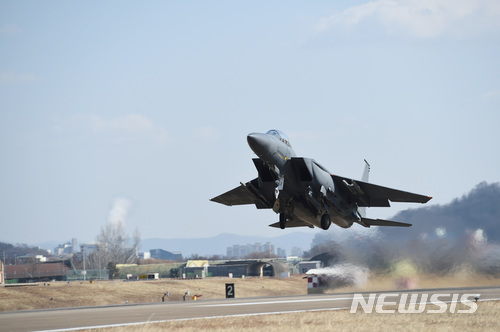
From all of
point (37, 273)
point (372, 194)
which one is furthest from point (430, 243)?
point (37, 273)

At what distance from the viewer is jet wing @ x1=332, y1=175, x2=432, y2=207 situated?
33.1 m

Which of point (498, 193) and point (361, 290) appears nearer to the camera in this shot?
point (361, 290)

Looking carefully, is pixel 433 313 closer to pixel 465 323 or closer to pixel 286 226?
pixel 465 323

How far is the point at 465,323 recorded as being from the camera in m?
21.3

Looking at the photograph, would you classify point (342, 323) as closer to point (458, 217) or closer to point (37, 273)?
point (458, 217)

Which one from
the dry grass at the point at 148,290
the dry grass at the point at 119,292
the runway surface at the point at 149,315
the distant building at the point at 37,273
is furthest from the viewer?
the distant building at the point at 37,273

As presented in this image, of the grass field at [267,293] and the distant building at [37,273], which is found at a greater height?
the distant building at [37,273]

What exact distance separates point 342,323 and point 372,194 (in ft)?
44.3

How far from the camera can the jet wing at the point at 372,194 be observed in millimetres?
33062

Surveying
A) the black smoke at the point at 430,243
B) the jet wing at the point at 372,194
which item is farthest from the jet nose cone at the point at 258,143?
the black smoke at the point at 430,243

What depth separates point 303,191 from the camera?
30969 mm

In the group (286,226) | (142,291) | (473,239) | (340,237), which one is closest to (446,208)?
(473,239)

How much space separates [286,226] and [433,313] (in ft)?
34.3

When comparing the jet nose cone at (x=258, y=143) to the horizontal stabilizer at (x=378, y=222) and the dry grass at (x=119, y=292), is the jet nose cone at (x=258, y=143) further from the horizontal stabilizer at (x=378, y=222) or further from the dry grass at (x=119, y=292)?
the dry grass at (x=119, y=292)
